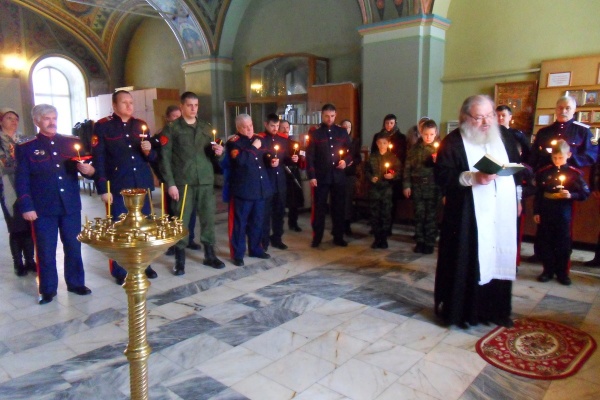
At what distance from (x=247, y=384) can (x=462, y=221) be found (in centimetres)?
177

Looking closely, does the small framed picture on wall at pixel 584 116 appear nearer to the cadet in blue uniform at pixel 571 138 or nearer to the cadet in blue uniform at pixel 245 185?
the cadet in blue uniform at pixel 571 138

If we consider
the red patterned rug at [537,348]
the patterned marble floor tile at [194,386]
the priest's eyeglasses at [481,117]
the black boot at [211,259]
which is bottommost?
the patterned marble floor tile at [194,386]

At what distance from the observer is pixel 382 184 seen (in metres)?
5.68

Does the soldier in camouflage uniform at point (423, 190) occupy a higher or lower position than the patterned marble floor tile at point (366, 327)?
higher

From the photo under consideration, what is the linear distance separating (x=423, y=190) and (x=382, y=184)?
1.65 feet

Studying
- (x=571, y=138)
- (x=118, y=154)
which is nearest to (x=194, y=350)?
(x=118, y=154)

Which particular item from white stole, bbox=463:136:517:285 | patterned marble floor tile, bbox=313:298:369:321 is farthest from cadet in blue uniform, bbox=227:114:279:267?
white stole, bbox=463:136:517:285

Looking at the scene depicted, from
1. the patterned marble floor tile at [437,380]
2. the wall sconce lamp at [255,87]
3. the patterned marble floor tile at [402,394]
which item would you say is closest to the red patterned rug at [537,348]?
the patterned marble floor tile at [437,380]

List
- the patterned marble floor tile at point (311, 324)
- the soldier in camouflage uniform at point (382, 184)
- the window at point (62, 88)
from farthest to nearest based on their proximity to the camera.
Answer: the window at point (62, 88) → the soldier in camouflage uniform at point (382, 184) → the patterned marble floor tile at point (311, 324)

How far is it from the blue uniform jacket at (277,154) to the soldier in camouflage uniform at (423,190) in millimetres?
1483

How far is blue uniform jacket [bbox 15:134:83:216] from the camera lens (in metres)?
3.77

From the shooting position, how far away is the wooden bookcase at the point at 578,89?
5.37 meters

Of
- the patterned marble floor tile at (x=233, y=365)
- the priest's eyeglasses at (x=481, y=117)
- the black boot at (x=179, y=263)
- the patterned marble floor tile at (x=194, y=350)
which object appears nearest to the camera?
the patterned marble floor tile at (x=233, y=365)

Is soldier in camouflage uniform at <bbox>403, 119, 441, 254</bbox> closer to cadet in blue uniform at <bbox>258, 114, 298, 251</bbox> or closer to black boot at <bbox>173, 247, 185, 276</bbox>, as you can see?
cadet in blue uniform at <bbox>258, 114, 298, 251</bbox>
